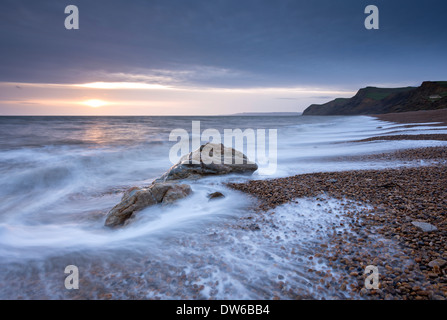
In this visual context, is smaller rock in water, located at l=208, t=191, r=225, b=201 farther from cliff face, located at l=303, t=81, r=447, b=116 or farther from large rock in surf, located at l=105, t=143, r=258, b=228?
cliff face, located at l=303, t=81, r=447, b=116

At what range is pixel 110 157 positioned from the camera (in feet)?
40.2

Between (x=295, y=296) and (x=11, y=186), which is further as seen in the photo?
(x=11, y=186)

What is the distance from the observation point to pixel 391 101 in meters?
123

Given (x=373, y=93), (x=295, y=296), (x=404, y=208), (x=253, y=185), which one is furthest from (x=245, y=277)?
(x=373, y=93)

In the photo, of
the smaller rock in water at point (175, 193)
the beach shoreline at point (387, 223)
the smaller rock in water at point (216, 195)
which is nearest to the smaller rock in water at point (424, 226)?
the beach shoreline at point (387, 223)

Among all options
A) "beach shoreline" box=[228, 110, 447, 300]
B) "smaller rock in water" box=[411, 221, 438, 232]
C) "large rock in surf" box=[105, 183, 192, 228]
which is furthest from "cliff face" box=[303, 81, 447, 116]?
"large rock in surf" box=[105, 183, 192, 228]

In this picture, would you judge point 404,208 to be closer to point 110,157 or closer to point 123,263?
point 123,263

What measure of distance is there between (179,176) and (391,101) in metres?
151

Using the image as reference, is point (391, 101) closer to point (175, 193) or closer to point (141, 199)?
point (175, 193)

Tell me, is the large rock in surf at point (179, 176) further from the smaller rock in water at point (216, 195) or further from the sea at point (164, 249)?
the smaller rock in water at point (216, 195)

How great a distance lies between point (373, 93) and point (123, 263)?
187332 millimetres

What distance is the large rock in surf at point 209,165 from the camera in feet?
21.0
